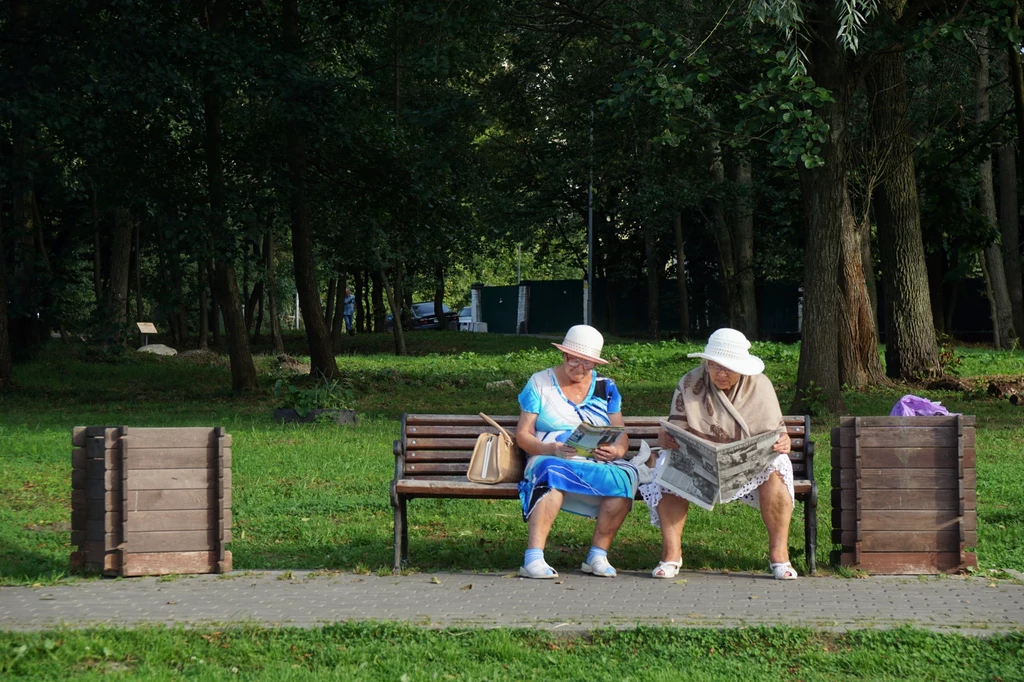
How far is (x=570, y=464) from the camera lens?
7059 mm

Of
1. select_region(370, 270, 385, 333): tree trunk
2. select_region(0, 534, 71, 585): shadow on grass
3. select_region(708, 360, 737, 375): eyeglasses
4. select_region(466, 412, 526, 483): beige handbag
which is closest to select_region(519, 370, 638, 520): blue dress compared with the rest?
select_region(466, 412, 526, 483): beige handbag

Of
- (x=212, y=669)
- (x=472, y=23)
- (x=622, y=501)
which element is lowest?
(x=212, y=669)

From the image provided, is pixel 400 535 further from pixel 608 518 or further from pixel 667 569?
pixel 667 569

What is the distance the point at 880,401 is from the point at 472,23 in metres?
7.70

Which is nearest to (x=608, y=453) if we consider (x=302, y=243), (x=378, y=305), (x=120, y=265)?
(x=302, y=243)

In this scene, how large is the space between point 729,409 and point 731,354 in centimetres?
32

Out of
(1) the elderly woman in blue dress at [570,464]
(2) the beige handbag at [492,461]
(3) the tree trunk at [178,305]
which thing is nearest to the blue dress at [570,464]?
(1) the elderly woman in blue dress at [570,464]

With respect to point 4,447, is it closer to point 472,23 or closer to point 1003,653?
point 472,23

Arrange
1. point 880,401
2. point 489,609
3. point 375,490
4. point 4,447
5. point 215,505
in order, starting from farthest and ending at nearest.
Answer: point 880,401
point 4,447
point 375,490
point 215,505
point 489,609

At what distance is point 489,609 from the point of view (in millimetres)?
6129

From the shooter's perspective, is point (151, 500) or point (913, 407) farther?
point (913, 407)

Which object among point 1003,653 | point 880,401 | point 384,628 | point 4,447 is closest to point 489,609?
point 384,628

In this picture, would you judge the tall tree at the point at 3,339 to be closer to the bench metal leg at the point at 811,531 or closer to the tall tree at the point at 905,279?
the tall tree at the point at 905,279

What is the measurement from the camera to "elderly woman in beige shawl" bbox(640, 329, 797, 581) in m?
6.84
